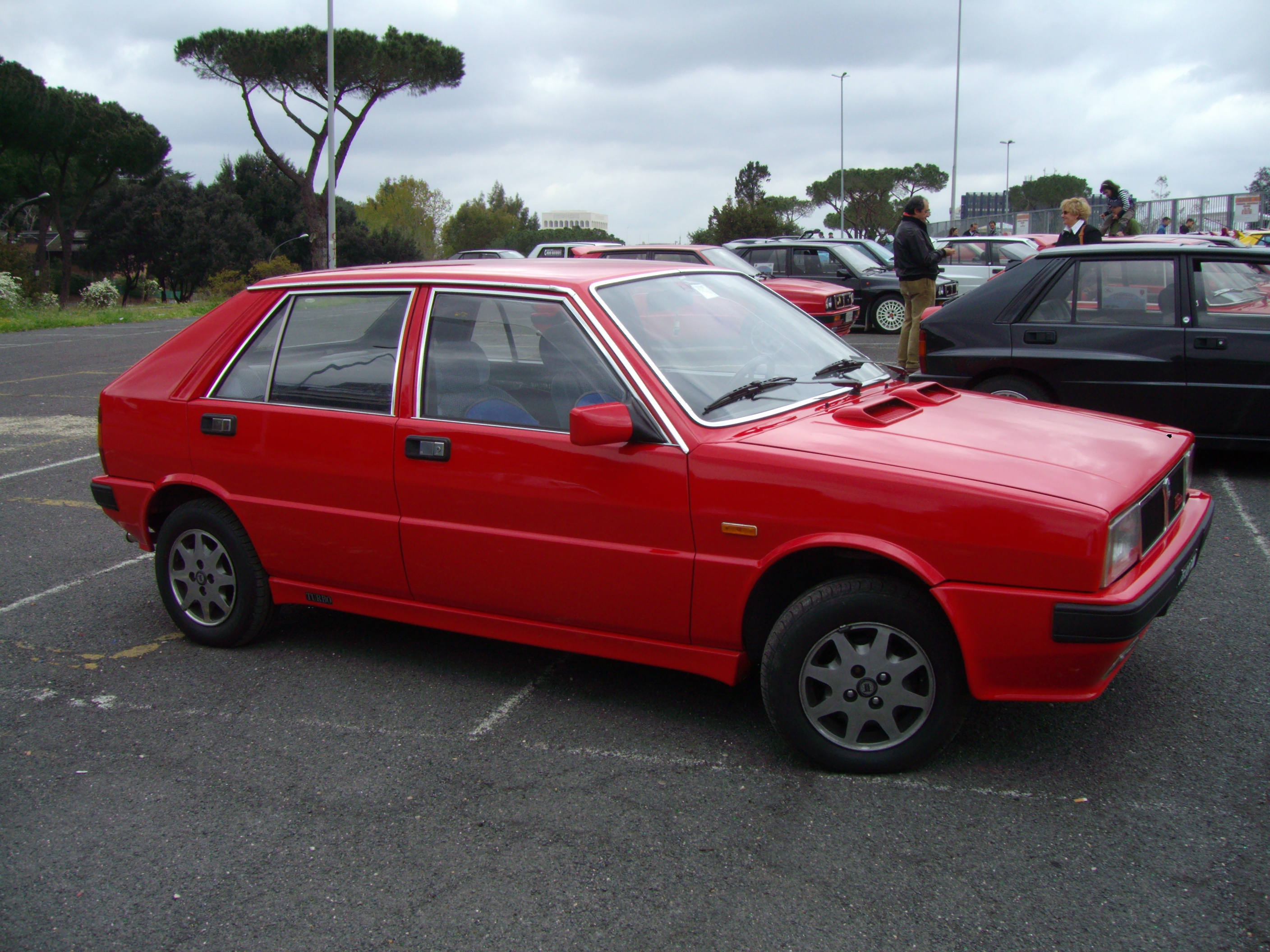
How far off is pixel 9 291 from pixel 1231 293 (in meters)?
29.6

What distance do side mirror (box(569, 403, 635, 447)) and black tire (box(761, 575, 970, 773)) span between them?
0.76m

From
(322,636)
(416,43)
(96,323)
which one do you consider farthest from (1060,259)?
(416,43)

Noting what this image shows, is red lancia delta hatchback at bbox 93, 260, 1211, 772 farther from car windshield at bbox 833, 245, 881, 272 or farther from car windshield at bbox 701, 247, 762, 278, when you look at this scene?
car windshield at bbox 833, 245, 881, 272

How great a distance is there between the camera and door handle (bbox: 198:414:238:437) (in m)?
4.30

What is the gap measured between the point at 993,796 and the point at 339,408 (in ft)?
8.82

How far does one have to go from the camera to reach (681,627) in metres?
3.45

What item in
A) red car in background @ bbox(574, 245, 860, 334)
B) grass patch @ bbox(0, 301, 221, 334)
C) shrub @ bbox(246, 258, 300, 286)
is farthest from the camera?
shrub @ bbox(246, 258, 300, 286)

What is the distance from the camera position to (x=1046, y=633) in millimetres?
2941

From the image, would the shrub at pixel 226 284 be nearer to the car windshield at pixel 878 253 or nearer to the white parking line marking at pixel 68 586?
the car windshield at pixel 878 253

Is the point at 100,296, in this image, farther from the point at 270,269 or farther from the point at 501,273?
the point at 501,273

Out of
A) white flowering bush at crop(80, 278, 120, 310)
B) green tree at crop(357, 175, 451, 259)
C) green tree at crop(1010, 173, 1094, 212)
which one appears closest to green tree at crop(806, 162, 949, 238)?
green tree at crop(1010, 173, 1094, 212)

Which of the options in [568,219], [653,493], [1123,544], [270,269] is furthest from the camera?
[568,219]

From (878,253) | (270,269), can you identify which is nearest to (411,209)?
(270,269)

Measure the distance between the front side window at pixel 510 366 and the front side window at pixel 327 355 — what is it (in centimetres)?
19
